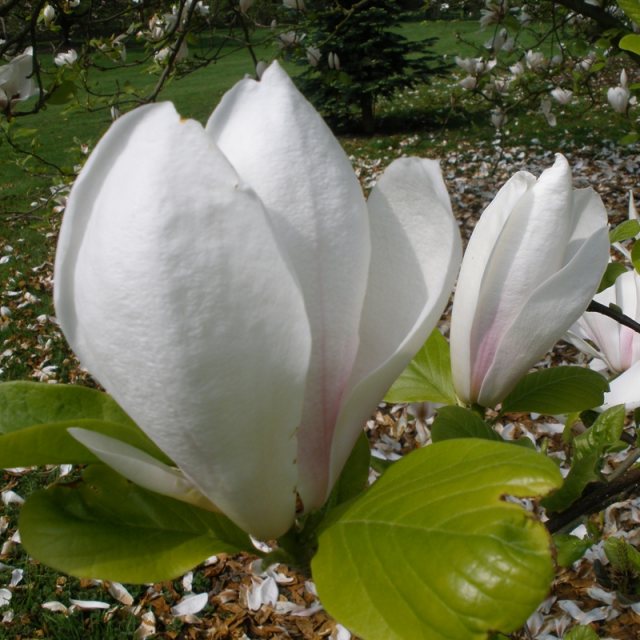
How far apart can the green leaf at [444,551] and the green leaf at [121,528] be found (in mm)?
94

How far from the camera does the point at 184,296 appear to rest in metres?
0.33

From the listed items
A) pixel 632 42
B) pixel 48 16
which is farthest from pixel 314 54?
pixel 632 42

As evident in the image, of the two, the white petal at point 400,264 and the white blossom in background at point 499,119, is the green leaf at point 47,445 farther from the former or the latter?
the white blossom in background at point 499,119

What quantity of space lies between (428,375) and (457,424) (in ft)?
0.48

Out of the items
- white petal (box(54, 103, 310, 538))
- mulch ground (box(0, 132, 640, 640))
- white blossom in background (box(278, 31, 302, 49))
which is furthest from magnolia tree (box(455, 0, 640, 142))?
mulch ground (box(0, 132, 640, 640))

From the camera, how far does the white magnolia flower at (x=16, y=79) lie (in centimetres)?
188

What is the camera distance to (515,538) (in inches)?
13.4

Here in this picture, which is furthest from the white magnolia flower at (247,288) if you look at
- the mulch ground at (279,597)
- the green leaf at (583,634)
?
the mulch ground at (279,597)

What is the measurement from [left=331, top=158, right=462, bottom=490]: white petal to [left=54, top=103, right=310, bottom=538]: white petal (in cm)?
7

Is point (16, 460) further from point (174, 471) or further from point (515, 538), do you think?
point (515, 538)

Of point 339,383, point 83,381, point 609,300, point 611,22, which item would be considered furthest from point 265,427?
point 83,381

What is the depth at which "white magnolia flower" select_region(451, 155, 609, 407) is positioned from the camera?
0.52 metres

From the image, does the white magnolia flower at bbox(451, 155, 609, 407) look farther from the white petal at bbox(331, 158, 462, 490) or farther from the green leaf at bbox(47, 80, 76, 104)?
the green leaf at bbox(47, 80, 76, 104)

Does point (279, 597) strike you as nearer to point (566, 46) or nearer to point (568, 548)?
point (568, 548)
